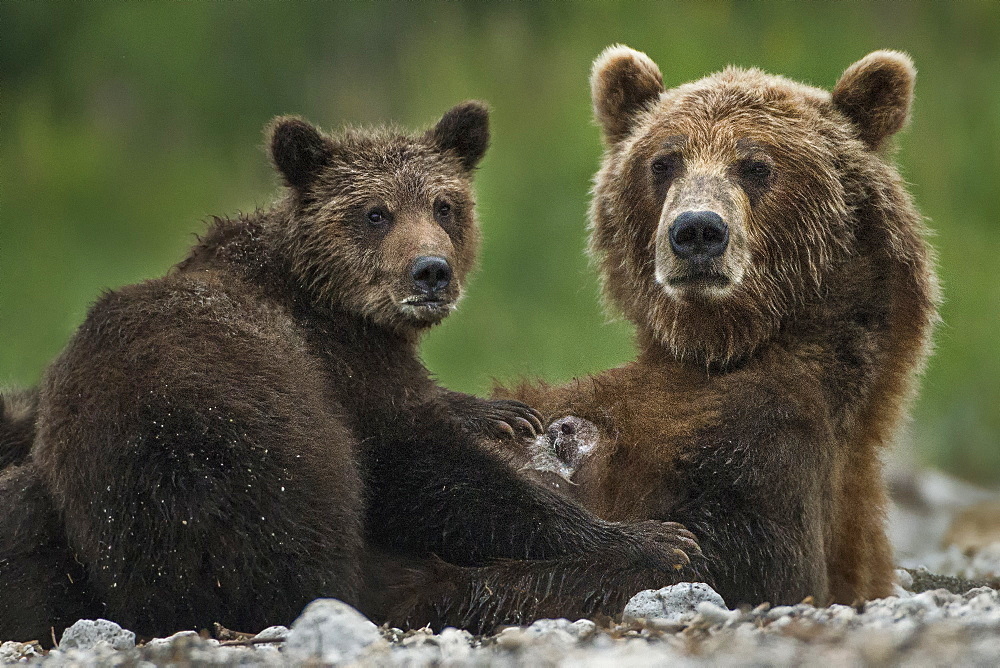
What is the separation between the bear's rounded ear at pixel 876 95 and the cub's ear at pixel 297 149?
269cm

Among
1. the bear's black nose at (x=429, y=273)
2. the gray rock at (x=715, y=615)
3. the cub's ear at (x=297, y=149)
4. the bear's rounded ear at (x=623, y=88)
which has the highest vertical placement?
the bear's rounded ear at (x=623, y=88)

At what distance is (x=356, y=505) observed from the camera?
18.2 feet

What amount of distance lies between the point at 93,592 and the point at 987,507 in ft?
29.5

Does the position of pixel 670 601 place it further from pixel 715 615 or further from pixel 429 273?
pixel 429 273

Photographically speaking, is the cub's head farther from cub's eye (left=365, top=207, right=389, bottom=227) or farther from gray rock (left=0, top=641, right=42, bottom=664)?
gray rock (left=0, top=641, right=42, bottom=664)

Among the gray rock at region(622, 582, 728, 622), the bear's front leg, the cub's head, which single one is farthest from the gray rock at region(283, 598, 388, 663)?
the cub's head

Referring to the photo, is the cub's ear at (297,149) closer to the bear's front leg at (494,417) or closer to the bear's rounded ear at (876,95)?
the bear's front leg at (494,417)

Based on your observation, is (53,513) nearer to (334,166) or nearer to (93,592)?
(93,592)

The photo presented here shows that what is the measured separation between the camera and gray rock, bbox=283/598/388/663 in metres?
4.32

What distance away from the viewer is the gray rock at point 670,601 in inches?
213

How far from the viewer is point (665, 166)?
668 centimetres

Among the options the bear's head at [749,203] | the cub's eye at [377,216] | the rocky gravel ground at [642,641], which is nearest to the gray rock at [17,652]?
the rocky gravel ground at [642,641]

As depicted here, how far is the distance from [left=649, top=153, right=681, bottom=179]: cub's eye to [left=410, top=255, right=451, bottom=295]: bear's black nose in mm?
1143

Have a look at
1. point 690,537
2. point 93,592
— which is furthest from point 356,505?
point 690,537
